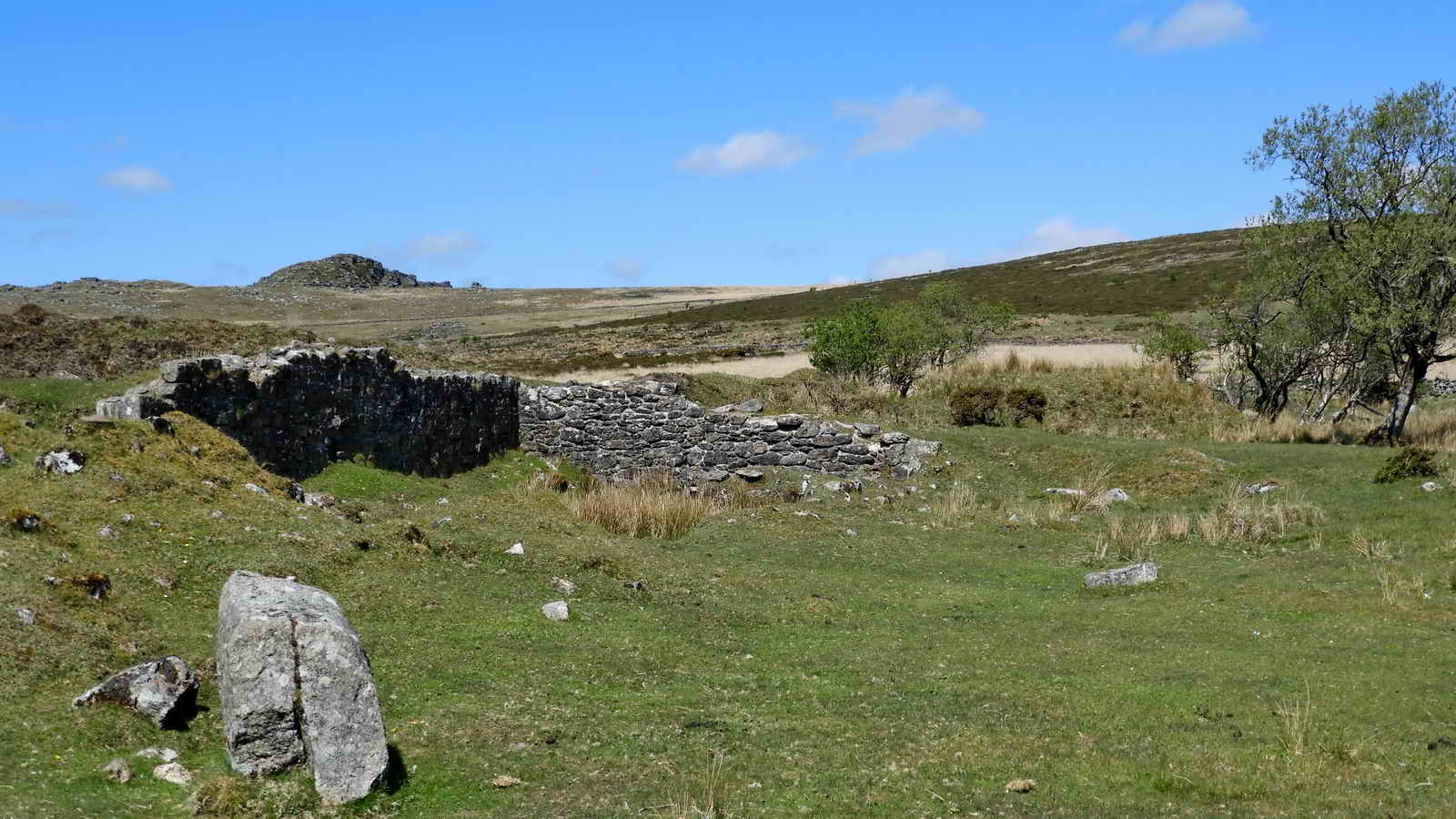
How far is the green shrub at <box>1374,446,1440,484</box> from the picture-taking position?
2447 centimetres

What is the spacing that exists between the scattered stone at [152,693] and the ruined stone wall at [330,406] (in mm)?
9671

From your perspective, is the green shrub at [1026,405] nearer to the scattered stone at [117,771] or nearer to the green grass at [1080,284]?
the scattered stone at [117,771]

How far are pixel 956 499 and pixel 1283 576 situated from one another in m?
8.92

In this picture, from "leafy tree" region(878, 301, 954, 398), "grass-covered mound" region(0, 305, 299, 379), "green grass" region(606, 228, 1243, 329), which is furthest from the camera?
"green grass" region(606, 228, 1243, 329)

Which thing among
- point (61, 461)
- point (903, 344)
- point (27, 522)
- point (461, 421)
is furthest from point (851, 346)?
point (27, 522)

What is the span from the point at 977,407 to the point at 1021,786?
27385 millimetres

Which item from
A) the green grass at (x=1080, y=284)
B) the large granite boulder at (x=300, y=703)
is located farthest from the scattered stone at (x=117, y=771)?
the green grass at (x=1080, y=284)

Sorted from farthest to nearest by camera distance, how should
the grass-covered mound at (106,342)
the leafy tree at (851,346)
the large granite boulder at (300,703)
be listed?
the leafy tree at (851,346), the grass-covered mound at (106,342), the large granite boulder at (300,703)

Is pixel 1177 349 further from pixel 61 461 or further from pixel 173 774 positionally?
pixel 173 774

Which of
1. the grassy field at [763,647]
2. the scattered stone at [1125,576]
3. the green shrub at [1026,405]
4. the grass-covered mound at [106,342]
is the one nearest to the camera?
the grassy field at [763,647]

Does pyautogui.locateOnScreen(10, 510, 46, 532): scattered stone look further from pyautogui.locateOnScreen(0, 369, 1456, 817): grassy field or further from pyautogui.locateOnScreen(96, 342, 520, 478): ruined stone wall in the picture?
pyautogui.locateOnScreen(96, 342, 520, 478): ruined stone wall

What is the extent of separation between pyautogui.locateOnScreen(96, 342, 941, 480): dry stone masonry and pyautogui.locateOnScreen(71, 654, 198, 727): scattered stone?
31.9 ft

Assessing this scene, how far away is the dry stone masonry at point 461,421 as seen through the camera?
→ 21516mm

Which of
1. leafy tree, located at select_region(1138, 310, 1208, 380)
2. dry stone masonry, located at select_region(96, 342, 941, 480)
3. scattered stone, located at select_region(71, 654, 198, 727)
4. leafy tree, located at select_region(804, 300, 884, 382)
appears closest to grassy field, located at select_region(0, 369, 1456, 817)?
scattered stone, located at select_region(71, 654, 198, 727)
